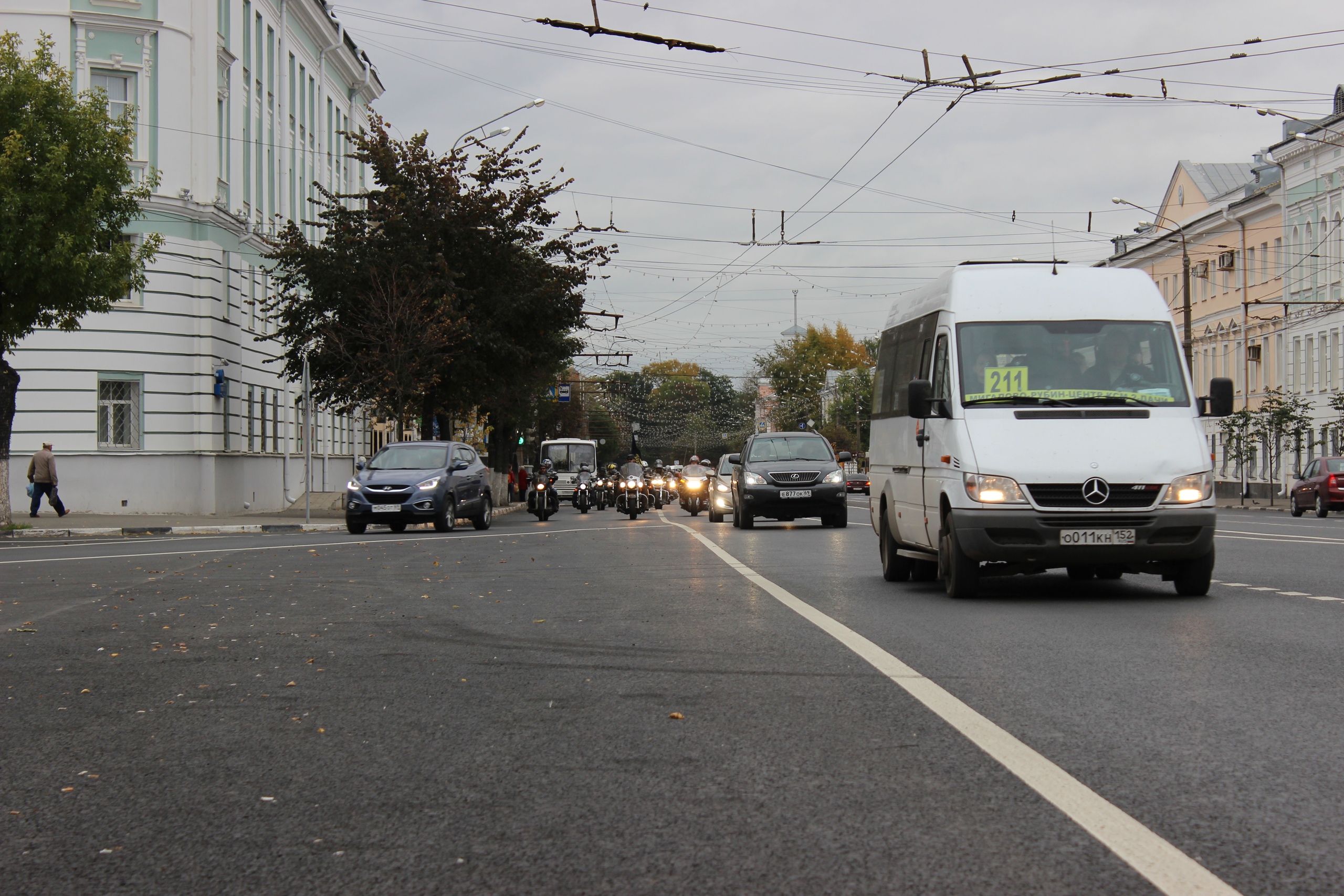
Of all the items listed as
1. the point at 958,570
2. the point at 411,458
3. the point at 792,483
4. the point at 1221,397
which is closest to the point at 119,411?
the point at 411,458

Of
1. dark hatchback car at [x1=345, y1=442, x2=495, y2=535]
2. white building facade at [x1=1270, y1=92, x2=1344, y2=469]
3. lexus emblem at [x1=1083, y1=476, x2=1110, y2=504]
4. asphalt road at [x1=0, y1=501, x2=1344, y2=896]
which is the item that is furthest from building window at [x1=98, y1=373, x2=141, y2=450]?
white building facade at [x1=1270, y1=92, x2=1344, y2=469]

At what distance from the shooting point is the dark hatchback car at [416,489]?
27.1 metres

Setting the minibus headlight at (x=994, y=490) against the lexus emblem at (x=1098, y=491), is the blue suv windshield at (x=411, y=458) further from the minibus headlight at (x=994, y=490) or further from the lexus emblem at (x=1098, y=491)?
the lexus emblem at (x=1098, y=491)

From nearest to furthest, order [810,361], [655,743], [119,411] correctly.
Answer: [655,743] → [119,411] → [810,361]

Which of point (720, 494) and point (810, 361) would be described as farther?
point (810, 361)

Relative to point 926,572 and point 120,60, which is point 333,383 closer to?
point 120,60

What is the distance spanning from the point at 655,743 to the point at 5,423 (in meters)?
25.1

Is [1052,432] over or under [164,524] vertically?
over

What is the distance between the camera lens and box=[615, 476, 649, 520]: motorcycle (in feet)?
130

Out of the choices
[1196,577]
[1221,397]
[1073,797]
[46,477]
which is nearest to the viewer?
[1073,797]

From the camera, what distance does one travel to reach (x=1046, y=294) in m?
12.5

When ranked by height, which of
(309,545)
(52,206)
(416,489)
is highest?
(52,206)

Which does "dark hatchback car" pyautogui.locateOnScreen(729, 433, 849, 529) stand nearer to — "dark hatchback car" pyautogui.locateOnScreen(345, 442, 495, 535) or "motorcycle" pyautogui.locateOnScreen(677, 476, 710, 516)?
"dark hatchback car" pyautogui.locateOnScreen(345, 442, 495, 535)

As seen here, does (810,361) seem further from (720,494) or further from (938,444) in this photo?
(938,444)
